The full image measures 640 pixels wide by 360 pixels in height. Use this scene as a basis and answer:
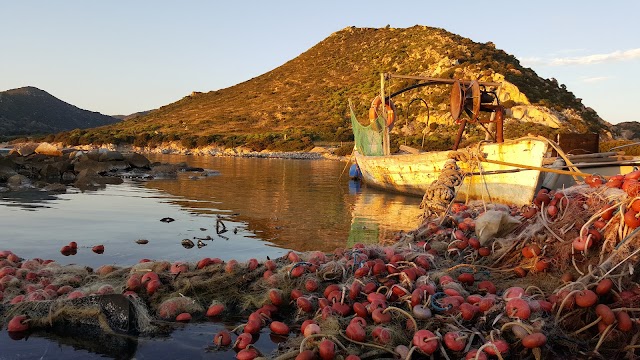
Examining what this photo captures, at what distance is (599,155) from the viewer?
1614cm

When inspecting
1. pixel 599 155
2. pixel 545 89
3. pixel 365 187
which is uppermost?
pixel 545 89

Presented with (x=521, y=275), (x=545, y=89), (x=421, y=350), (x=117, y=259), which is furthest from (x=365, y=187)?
(x=545, y=89)

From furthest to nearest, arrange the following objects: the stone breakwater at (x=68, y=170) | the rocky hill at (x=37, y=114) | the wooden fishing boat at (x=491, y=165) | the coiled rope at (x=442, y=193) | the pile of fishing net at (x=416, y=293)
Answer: the rocky hill at (x=37, y=114), the stone breakwater at (x=68, y=170), the wooden fishing boat at (x=491, y=165), the coiled rope at (x=442, y=193), the pile of fishing net at (x=416, y=293)

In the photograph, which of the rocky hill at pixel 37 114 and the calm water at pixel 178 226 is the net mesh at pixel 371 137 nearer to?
the calm water at pixel 178 226

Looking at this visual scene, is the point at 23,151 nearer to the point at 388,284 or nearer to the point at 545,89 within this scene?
the point at 388,284

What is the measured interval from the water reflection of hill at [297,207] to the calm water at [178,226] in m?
0.03

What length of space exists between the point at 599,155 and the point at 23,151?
26904mm

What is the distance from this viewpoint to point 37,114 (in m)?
129

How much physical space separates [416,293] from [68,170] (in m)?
21.0

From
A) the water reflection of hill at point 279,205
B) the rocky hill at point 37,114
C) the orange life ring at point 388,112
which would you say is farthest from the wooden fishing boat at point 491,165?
the rocky hill at point 37,114

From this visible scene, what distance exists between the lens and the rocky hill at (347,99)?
59.5 metres

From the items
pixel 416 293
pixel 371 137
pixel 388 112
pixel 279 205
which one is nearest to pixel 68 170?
pixel 279 205

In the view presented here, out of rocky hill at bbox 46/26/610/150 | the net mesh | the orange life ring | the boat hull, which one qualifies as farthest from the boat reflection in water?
rocky hill at bbox 46/26/610/150

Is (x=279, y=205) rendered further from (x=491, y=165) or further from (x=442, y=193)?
(x=442, y=193)
